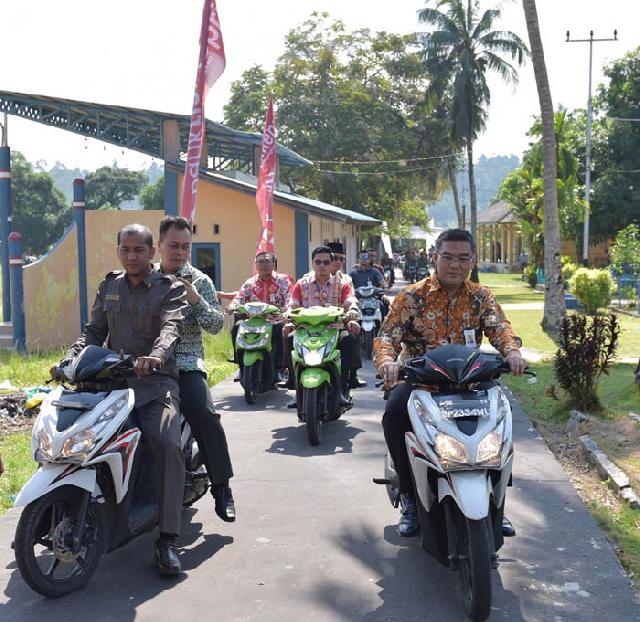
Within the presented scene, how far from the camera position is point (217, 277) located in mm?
21156

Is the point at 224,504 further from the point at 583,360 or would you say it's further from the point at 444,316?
the point at 583,360

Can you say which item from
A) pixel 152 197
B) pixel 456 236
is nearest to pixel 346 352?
pixel 456 236

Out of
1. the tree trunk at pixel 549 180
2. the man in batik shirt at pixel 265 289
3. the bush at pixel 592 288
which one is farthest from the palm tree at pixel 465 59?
the man in batik shirt at pixel 265 289

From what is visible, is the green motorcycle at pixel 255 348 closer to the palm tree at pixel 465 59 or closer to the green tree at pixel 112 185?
the palm tree at pixel 465 59

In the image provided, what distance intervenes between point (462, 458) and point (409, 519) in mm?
928

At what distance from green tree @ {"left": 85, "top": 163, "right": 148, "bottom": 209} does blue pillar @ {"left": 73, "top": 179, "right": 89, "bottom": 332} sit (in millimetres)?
52518

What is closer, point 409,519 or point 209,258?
point 409,519

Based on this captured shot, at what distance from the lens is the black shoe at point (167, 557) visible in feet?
14.5

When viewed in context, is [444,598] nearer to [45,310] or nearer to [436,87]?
[45,310]

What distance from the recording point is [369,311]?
13.5 metres

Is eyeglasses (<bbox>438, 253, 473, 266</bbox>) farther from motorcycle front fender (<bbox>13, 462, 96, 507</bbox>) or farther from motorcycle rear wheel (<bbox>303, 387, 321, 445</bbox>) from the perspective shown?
motorcycle rear wheel (<bbox>303, 387, 321, 445</bbox>)

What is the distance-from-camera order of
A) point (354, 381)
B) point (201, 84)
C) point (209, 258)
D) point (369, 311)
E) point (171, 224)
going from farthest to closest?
1. point (209, 258)
2. point (369, 311)
3. point (201, 84)
4. point (354, 381)
5. point (171, 224)

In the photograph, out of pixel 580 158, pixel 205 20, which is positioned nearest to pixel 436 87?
pixel 580 158

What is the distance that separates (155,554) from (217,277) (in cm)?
1687
